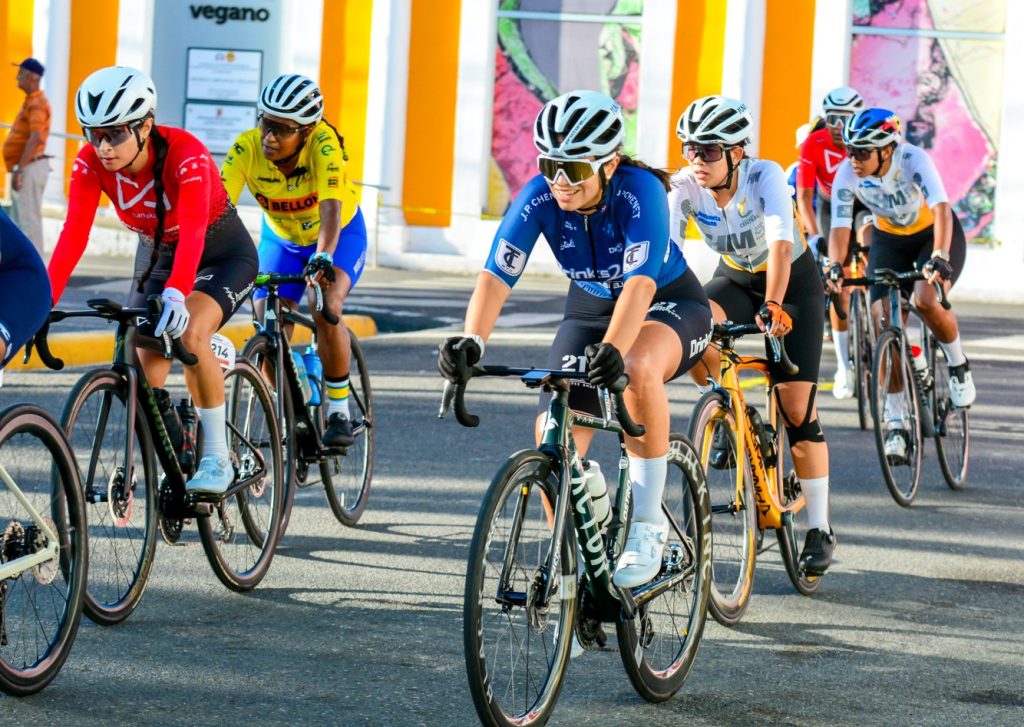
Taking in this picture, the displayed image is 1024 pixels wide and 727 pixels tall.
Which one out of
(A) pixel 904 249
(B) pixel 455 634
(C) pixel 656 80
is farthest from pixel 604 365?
(C) pixel 656 80

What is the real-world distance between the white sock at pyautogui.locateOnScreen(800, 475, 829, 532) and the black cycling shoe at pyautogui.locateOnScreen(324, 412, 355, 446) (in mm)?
2021

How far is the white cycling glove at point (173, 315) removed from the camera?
6.20m

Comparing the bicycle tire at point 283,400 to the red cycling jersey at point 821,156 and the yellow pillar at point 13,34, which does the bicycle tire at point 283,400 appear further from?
the yellow pillar at point 13,34

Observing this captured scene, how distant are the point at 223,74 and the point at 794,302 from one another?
19994 mm

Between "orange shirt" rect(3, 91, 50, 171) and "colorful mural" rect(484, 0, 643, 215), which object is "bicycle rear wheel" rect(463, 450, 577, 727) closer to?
"orange shirt" rect(3, 91, 50, 171)

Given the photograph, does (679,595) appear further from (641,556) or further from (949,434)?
(949,434)

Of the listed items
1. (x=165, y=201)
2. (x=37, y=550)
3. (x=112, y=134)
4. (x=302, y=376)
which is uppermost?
(x=112, y=134)

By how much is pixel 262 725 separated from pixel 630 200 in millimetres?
1947

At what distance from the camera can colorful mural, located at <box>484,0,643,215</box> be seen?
82.7ft

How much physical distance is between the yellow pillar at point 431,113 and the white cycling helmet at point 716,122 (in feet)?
60.6

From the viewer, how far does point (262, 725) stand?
5.21m

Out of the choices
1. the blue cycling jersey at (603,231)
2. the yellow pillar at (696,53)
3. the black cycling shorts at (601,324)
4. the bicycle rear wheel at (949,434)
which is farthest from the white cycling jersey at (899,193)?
the yellow pillar at (696,53)

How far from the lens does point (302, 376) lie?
7852 mm

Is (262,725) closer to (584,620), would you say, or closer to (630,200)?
(584,620)
